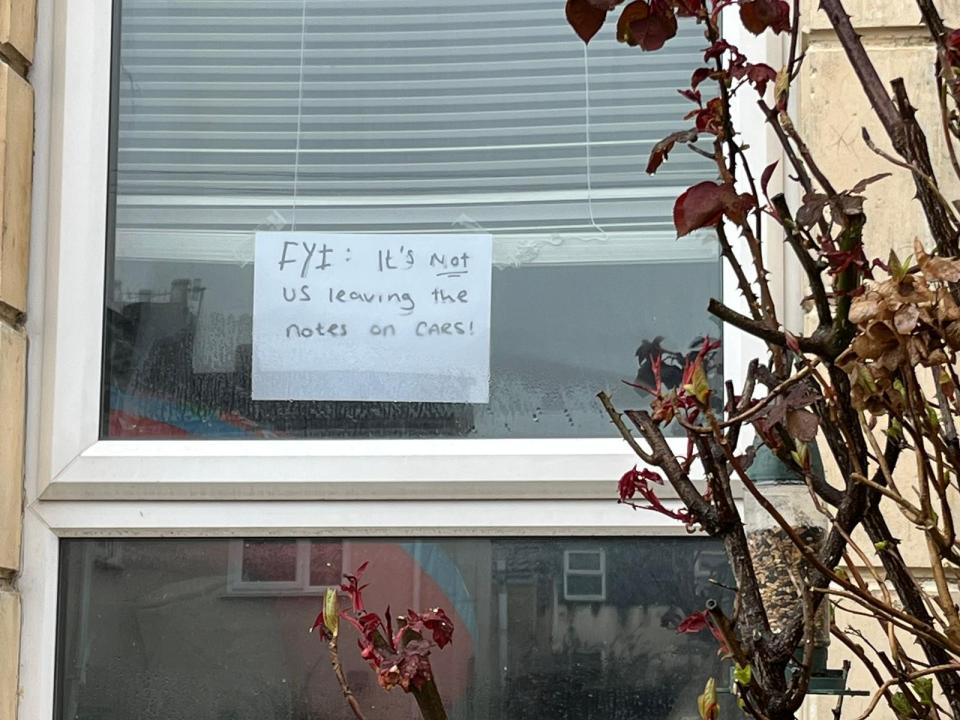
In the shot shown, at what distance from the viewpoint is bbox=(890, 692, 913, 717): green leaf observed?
946 millimetres

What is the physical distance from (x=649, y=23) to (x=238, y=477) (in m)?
1.07

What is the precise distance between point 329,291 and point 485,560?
0.43 m

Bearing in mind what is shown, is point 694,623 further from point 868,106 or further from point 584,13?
point 868,106

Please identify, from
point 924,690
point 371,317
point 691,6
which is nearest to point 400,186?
point 371,317

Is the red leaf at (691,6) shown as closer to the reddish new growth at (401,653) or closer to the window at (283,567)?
the reddish new growth at (401,653)

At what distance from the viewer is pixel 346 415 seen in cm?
186

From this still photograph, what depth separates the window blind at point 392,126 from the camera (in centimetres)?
189

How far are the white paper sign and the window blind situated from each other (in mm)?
30

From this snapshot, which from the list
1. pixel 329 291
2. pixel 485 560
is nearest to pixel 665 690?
pixel 485 560

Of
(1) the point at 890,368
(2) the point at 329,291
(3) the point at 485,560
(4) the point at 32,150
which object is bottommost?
(3) the point at 485,560

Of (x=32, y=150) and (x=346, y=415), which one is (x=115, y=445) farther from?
(x=32, y=150)

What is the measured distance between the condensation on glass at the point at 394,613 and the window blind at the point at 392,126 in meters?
0.41

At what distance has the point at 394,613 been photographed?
1.79 metres

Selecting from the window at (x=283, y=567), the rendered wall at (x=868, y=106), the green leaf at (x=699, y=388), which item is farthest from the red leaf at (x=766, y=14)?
the window at (x=283, y=567)
